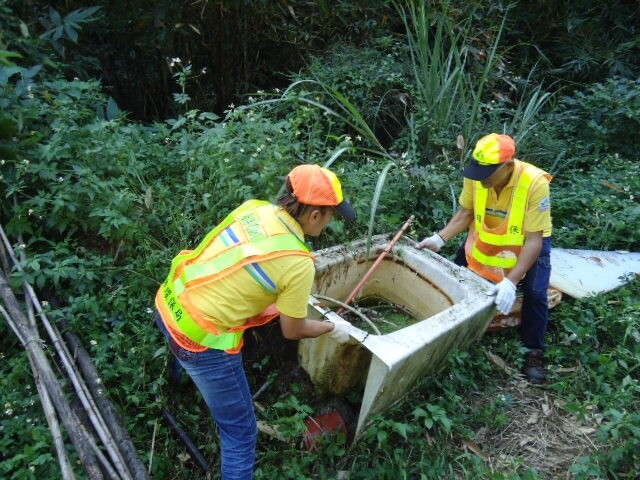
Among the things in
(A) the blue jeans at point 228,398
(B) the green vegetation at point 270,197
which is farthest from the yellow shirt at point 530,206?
(A) the blue jeans at point 228,398

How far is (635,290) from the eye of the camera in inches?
130

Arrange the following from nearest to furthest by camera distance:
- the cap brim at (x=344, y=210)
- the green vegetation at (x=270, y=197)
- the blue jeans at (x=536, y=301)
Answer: the cap brim at (x=344, y=210), the green vegetation at (x=270, y=197), the blue jeans at (x=536, y=301)

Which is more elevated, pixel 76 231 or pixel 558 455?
pixel 76 231

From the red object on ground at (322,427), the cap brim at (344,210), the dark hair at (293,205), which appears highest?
the dark hair at (293,205)

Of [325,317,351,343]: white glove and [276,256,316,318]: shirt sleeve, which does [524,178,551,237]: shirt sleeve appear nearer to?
[325,317,351,343]: white glove

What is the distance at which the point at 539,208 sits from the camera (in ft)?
8.43

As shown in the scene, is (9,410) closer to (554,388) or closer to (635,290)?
(554,388)

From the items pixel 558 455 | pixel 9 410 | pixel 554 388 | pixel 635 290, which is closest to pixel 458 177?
pixel 635 290

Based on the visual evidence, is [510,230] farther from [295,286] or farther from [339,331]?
[295,286]

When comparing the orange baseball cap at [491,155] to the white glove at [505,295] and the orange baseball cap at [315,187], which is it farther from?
the orange baseball cap at [315,187]

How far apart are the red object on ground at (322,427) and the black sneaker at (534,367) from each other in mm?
1165

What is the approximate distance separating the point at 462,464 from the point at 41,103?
11.1 feet

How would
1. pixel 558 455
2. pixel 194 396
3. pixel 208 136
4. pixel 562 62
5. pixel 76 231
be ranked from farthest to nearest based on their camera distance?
pixel 562 62, pixel 208 136, pixel 76 231, pixel 194 396, pixel 558 455

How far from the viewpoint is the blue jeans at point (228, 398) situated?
195 centimetres
